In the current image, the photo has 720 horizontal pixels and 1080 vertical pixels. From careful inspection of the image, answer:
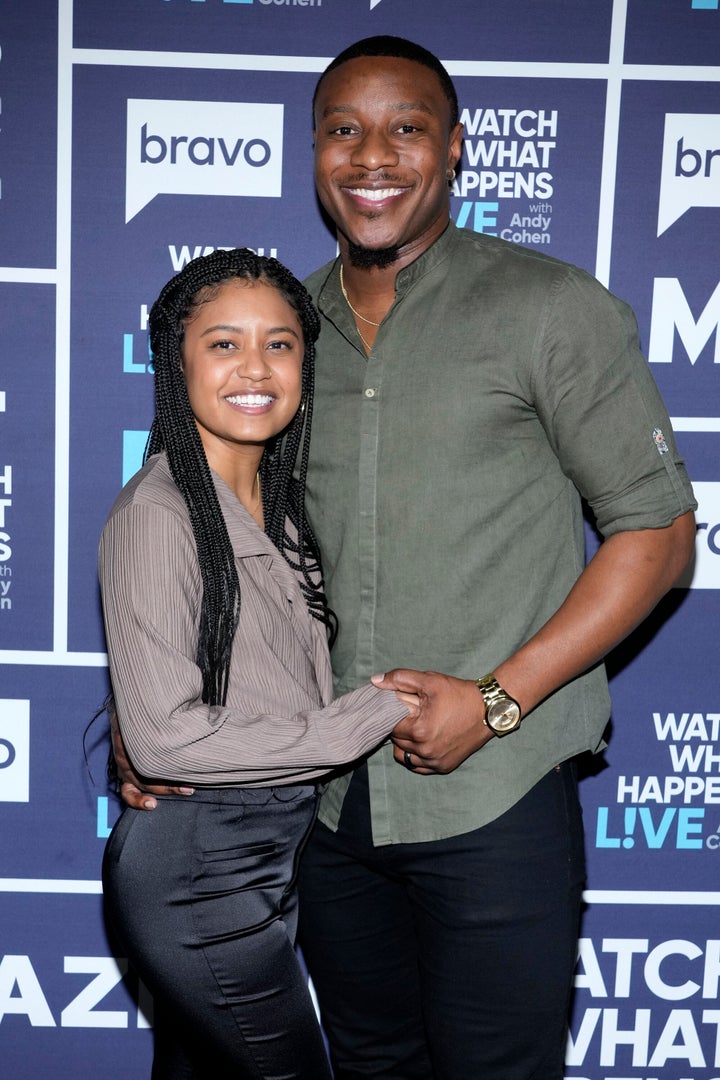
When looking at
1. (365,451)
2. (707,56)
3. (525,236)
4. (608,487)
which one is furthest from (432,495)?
(707,56)

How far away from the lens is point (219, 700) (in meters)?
1.55

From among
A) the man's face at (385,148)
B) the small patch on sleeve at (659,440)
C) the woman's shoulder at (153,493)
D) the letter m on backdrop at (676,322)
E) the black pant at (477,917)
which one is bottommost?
the black pant at (477,917)

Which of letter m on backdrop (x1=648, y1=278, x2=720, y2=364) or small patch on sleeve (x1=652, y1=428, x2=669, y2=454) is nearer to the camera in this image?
small patch on sleeve (x1=652, y1=428, x2=669, y2=454)

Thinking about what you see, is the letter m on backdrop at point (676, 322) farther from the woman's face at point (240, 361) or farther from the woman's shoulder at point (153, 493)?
the woman's shoulder at point (153, 493)

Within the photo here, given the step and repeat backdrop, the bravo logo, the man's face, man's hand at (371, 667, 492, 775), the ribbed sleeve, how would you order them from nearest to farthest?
the ribbed sleeve < man's hand at (371, 667, 492, 775) < the man's face < the step and repeat backdrop < the bravo logo

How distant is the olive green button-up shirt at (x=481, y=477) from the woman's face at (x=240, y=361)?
0.16 m

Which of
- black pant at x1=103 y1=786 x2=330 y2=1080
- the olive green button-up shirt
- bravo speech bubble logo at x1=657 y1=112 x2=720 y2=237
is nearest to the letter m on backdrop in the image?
bravo speech bubble logo at x1=657 y1=112 x2=720 y2=237

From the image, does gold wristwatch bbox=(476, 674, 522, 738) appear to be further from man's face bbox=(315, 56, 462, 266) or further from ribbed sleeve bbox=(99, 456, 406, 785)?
man's face bbox=(315, 56, 462, 266)

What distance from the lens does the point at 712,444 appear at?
7.59 ft

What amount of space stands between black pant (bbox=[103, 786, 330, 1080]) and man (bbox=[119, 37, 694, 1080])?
25 cm

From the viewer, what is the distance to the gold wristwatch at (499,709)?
1627mm

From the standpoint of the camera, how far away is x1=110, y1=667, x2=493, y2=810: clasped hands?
1605mm

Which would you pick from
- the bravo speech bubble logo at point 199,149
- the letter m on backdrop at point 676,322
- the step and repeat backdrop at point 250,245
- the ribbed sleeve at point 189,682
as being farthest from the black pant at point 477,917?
the bravo speech bubble logo at point 199,149

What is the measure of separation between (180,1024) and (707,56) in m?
2.12
